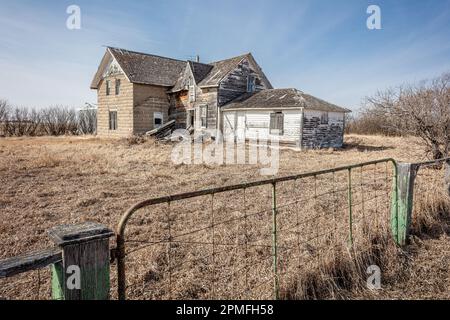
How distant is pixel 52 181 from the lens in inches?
335

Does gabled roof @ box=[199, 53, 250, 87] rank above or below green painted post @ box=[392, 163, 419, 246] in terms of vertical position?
above

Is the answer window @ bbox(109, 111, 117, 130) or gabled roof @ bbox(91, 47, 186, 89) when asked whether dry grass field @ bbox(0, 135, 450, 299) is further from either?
window @ bbox(109, 111, 117, 130)

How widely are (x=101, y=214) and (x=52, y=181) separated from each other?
3863 millimetres

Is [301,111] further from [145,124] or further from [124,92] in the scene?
[124,92]

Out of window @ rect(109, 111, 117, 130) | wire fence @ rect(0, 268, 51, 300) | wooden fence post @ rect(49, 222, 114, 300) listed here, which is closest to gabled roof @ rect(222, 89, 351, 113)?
window @ rect(109, 111, 117, 130)

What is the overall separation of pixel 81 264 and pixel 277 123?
62.1ft

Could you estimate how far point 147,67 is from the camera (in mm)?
25484

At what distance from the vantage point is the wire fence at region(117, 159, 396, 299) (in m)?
2.96

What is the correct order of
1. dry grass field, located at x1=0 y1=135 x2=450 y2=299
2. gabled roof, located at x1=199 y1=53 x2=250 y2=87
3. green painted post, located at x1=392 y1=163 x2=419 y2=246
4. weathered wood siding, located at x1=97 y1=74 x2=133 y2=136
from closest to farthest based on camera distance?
dry grass field, located at x1=0 y1=135 x2=450 y2=299, green painted post, located at x1=392 y1=163 x2=419 y2=246, gabled roof, located at x1=199 y1=53 x2=250 y2=87, weathered wood siding, located at x1=97 y1=74 x2=133 y2=136

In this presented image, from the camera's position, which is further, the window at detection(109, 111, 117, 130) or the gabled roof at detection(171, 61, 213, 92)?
the window at detection(109, 111, 117, 130)

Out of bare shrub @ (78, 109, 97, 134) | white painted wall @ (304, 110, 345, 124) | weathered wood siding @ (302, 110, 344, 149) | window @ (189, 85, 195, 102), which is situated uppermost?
window @ (189, 85, 195, 102)

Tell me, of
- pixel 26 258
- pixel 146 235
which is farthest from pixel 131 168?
pixel 26 258

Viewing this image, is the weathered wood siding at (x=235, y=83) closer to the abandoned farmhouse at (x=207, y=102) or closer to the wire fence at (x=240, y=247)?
the abandoned farmhouse at (x=207, y=102)

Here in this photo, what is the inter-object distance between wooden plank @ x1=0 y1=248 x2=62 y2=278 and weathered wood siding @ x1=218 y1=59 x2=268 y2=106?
21541mm
